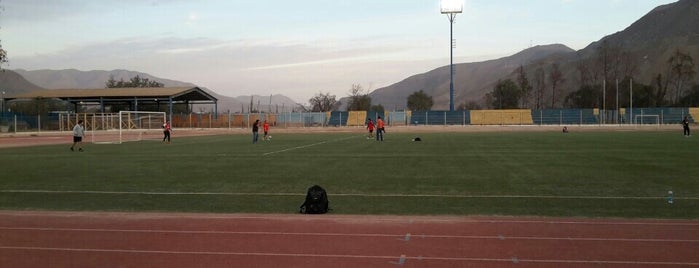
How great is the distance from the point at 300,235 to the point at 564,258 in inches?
137

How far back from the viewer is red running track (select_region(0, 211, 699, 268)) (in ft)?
23.1

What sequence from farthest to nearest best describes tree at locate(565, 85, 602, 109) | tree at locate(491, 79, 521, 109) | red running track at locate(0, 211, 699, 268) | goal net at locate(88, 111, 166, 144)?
tree at locate(491, 79, 521, 109) → tree at locate(565, 85, 602, 109) → goal net at locate(88, 111, 166, 144) → red running track at locate(0, 211, 699, 268)

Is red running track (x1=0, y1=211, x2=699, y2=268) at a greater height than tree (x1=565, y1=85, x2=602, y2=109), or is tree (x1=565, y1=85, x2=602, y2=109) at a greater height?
tree (x1=565, y1=85, x2=602, y2=109)

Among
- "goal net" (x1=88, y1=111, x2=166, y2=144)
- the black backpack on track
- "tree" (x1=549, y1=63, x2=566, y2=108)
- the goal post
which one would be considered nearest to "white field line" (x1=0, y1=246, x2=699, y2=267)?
the black backpack on track

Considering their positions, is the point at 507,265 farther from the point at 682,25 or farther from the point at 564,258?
the point at 682,25

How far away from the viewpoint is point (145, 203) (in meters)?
11.8

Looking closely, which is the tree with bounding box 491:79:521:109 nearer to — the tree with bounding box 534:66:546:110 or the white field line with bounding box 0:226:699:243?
the tree with bounding box 534:66:546:110

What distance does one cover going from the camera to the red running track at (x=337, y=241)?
7.04 metres

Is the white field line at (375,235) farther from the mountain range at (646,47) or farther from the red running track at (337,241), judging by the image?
the mountain range at (646,47)

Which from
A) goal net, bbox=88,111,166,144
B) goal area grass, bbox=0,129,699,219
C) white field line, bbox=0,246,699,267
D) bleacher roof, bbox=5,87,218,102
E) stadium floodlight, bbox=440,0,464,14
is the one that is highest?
stadium floodlight, bbox=440,0,464,14

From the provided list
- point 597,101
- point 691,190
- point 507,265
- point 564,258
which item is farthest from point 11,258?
point 597,101

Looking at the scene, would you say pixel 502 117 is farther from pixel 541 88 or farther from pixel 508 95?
pixel 541 88

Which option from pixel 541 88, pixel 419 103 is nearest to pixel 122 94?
pixel 419 103

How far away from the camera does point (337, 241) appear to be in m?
8.13
